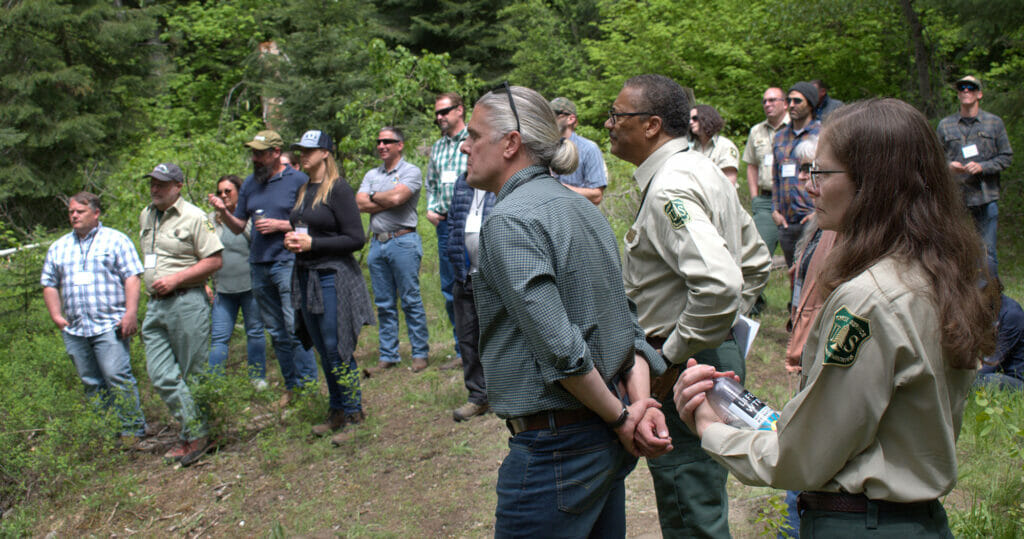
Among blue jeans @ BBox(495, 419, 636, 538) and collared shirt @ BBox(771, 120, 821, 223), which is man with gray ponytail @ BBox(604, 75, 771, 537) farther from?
collared shirt @ BBox(771, 120, 821, 223)

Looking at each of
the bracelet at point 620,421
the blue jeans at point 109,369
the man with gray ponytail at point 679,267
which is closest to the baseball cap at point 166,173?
the blue jeans at point 109,369

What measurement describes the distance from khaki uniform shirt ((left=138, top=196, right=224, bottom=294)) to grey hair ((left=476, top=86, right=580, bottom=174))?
427 cm

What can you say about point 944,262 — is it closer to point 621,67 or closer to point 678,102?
point 678,102

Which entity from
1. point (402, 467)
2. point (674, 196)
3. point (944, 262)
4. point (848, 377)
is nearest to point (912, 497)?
point (848, 377)

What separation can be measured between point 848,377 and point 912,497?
0.29m

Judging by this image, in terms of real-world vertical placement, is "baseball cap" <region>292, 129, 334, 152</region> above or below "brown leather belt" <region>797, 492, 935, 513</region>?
above

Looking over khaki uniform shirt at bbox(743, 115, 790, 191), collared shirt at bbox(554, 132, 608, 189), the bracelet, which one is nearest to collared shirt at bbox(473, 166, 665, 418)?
the bracelet

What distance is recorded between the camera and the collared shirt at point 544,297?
2051mm

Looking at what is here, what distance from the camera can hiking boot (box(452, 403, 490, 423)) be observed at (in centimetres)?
589

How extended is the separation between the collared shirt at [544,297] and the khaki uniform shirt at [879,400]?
63 centimetres

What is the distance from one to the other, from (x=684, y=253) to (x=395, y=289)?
5040 millimetres

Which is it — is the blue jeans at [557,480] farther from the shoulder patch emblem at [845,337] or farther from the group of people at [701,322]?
the shoulder patch emblem at [845,337]

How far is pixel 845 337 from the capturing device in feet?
5.13

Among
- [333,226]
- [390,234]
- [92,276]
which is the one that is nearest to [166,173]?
[92,276]
